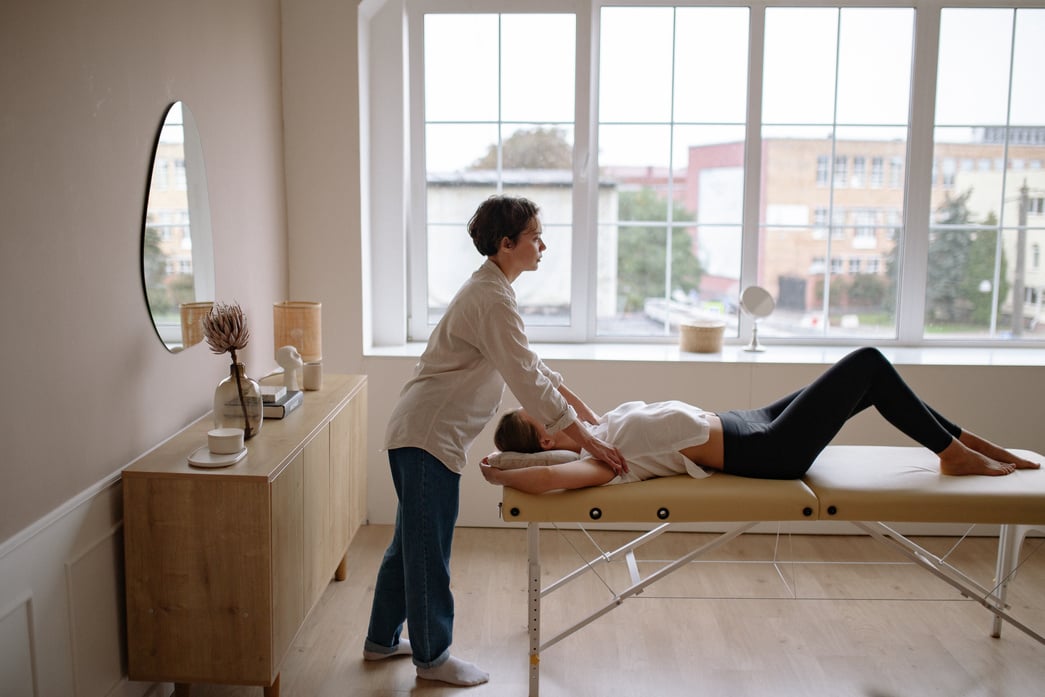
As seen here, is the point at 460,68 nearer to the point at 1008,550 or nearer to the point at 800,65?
the point at 800,65

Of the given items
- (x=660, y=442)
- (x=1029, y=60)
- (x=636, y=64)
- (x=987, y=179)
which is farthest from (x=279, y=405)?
(x=1029, y=60)

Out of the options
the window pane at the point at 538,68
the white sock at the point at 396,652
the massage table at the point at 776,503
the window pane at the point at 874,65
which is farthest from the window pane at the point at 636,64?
the white sock at the point at 396,652

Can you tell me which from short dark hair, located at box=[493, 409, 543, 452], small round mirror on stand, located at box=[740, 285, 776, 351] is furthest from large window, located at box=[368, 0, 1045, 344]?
short dark hair, located at box=[493, 409, 543, 452]

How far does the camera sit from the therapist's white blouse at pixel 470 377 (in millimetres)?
2418

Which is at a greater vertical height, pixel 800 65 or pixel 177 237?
pixel 800 65

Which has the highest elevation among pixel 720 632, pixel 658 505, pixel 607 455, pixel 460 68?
pixel 460 68

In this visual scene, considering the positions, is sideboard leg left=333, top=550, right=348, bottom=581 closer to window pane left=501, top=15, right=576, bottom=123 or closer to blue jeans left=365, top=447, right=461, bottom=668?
blue jeans left=365, top=447, right=461, bottom=668

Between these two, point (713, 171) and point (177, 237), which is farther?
point (713, 171)

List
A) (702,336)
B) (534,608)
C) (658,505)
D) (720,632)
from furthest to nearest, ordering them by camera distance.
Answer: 1. (702,336)
2. (720,632)
3. (534,608)
4. (658,505)

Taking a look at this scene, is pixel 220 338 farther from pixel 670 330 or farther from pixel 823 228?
pixel 823 228

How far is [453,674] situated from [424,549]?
0.41m

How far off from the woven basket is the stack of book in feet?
5.91

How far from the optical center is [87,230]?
A: 216cm

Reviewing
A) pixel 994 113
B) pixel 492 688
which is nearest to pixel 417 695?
pixel 492 688
